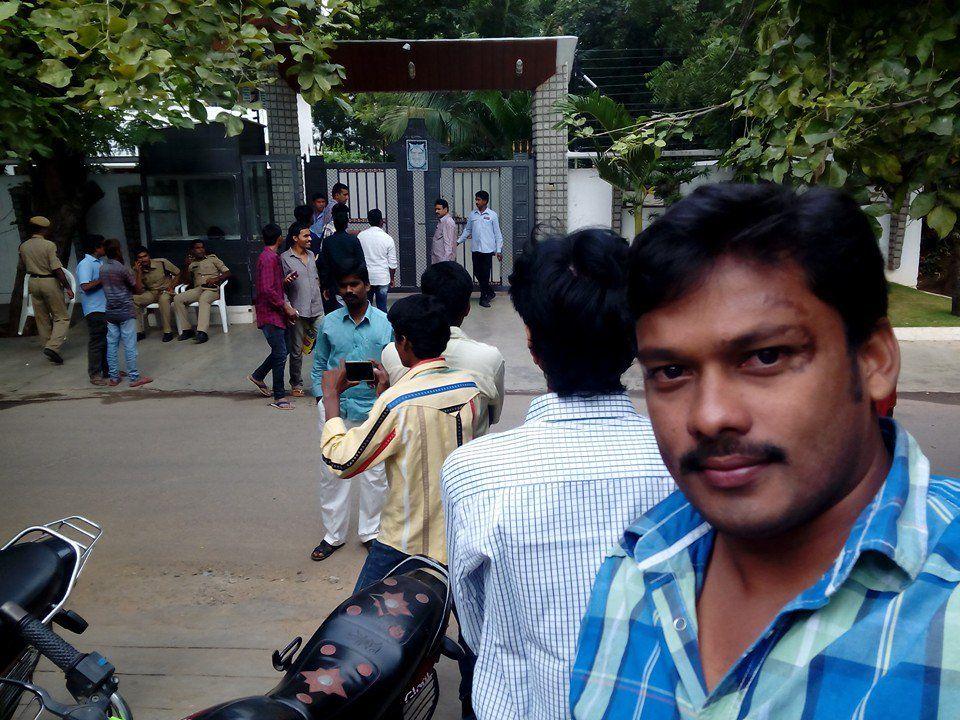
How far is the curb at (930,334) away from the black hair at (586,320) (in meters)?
9.16

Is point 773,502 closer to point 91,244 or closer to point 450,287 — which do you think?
point 450,287

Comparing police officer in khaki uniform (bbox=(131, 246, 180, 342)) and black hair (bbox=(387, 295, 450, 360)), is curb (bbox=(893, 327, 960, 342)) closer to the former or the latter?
black hair (bbox=(387, 295, 450, 360))

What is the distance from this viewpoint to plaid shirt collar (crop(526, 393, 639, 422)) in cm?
169

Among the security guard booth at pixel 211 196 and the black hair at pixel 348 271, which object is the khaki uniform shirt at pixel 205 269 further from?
the black hair at pixel 348 271

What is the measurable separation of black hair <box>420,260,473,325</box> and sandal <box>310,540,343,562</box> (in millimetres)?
1655

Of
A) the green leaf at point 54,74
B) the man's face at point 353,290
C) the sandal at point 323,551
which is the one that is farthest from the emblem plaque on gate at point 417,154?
the green leaf at point 54,74

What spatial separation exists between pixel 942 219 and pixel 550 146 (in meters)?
10.0

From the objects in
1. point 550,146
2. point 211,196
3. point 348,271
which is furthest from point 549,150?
point 348,271

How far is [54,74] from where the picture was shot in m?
3.34

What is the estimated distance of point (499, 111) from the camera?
14.9 meters

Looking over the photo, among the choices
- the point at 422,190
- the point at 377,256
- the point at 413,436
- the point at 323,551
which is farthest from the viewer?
the point at 422,190

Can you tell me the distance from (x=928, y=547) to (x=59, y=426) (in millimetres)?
7587

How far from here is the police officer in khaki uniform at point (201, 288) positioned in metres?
10.1

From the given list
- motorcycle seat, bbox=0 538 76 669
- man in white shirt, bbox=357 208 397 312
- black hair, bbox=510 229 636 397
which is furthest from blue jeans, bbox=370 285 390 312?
black hair, bbox=510 229 636 397
